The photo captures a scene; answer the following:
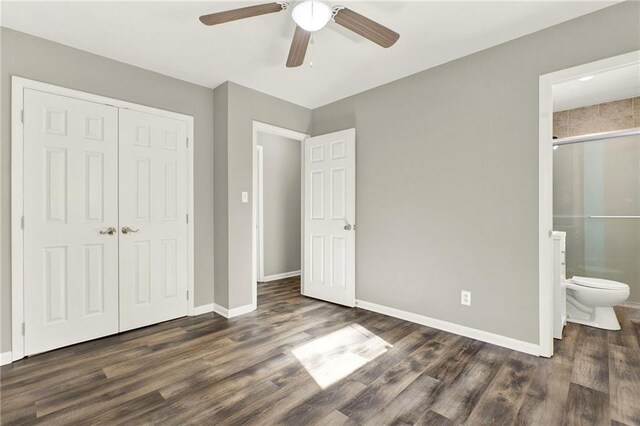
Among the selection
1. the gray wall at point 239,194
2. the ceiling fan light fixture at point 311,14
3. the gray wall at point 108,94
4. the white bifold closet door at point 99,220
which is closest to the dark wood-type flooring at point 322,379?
the white bifold closet door at point 99,220

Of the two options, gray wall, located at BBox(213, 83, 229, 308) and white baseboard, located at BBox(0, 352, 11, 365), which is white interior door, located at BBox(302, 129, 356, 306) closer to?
gray wall, located at BBox(213, 83, 229, 308)

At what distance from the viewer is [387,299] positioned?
3389mm

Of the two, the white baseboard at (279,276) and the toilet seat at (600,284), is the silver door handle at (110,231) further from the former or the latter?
the toilet seat at (600,284)

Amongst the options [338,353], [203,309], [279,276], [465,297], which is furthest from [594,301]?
[279,276]

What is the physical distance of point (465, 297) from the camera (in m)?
2.82

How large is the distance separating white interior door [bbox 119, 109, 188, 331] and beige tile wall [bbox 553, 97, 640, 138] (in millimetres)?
4740

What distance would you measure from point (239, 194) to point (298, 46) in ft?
5.68

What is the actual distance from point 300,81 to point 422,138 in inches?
57.0

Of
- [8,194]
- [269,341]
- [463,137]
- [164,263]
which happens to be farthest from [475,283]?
[8,194]

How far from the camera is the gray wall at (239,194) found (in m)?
3.34

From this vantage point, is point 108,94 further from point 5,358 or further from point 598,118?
point 598,118

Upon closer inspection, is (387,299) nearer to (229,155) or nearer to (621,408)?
(621,408)

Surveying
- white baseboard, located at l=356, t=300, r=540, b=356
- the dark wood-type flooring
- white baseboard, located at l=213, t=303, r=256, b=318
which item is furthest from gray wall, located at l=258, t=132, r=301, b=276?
the dark wood-type flooring

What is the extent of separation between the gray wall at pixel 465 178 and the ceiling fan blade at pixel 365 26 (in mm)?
1106
